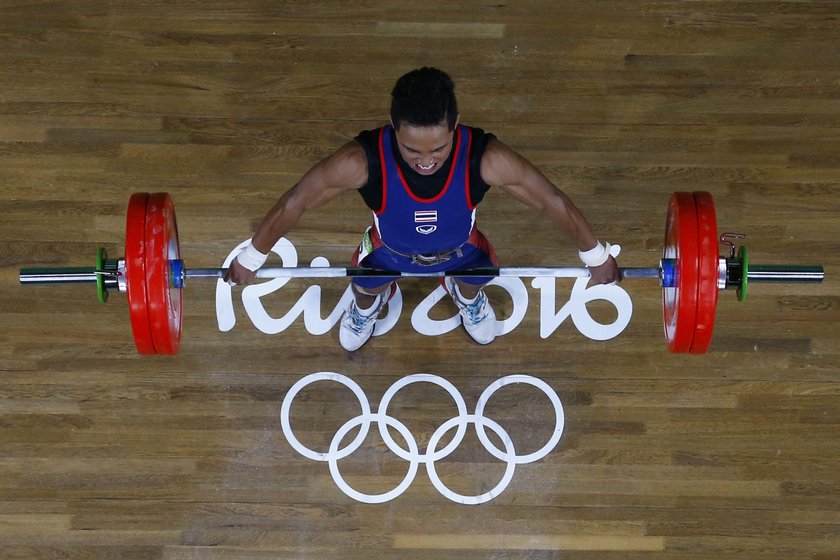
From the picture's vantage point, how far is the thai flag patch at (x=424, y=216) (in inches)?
105

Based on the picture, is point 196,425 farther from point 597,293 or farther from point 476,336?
point 597,293

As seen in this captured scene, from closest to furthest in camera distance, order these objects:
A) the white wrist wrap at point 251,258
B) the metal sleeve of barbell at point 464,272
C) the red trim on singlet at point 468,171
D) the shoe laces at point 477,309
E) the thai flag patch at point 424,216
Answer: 1. the red trim on singlet at point 468,171
2. the thai flag patch at point 424,216
3. the white wrist wrap at point 251,258
4. the metal sleeve of barbell at point 464,272
5. the shoe laces at point 477,309

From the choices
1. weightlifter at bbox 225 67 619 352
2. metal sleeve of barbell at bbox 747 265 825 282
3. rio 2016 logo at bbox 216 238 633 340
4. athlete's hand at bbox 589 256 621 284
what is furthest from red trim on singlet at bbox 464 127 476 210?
rio 2016 logo at bbox 216 238 633 340

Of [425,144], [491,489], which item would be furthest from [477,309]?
[425,144]

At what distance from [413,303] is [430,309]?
7cm

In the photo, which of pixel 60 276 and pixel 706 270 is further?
pixel 60 276

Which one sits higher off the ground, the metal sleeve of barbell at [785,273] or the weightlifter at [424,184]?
the weightlifter at [424,184]

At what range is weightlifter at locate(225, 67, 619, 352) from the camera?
2.30m

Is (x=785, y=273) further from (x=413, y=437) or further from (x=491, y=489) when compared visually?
(x=413, y=437)

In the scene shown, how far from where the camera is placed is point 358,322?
351cm

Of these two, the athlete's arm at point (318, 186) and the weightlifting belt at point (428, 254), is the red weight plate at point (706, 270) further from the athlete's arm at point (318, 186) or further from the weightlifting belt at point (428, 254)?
the athlete's arm at point (318, 186)

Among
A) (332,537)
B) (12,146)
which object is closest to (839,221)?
(332,537)

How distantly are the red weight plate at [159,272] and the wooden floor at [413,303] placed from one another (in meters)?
0.83

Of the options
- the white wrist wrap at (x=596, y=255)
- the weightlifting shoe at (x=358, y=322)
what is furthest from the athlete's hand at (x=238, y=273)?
the white wrist wrap at (x=596, y=255)
